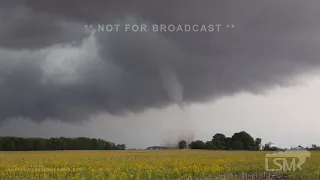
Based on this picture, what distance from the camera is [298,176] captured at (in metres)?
27.8

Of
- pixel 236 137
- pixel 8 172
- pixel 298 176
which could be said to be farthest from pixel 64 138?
pixel 298 176

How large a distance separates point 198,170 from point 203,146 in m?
104

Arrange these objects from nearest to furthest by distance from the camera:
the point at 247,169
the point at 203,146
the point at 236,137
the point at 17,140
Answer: the point at 247,169 → the point at 17,140 → the point at 203,146 → the point at 236,137

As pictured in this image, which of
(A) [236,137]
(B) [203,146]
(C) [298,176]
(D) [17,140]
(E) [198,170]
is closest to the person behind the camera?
(C) [298,176]

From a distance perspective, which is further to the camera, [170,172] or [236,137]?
[236,137]

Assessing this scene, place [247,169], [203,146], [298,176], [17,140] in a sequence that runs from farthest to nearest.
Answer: [203,146] < [17,140] < [247,169] < [298,176]

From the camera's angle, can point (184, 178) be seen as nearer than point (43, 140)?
Yes

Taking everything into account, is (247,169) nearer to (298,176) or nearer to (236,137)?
(298,176)

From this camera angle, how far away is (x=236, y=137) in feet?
502

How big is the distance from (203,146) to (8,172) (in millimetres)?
104964

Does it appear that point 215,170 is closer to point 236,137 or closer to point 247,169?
point 247,169

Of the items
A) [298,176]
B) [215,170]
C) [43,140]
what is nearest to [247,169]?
[215,170]

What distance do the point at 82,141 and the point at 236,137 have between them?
51.4 metres

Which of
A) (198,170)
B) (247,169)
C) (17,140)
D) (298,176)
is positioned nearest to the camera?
(298,176)
